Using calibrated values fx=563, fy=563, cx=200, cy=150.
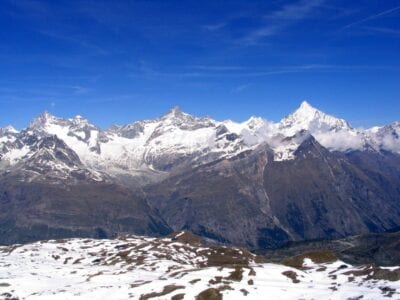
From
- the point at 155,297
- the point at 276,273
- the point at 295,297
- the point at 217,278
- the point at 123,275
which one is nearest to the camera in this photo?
the point at 295,297

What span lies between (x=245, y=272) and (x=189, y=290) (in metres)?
26.4

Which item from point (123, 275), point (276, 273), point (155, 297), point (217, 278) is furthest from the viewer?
point (123, 275)

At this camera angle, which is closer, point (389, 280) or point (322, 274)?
point (389, 280)

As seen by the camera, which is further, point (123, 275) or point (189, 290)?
point (123, 275)

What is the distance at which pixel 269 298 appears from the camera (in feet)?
454

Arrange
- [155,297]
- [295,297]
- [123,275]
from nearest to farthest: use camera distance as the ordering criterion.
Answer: [295,297]
[155,297]
[123,275]

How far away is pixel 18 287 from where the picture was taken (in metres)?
178

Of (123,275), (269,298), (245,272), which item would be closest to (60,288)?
(123,275)

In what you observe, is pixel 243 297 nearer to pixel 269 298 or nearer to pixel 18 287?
pixel 269 298

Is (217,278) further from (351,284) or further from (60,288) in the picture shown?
(60,288)

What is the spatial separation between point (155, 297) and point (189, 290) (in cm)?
901

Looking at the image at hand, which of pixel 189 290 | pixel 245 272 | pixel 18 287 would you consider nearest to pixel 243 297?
pixel 189 290

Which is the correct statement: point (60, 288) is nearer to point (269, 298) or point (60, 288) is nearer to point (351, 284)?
point (269, 298)

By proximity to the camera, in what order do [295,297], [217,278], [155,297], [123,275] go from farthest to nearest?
[123,275] → [217,278] → [155,297] → [295,297]
